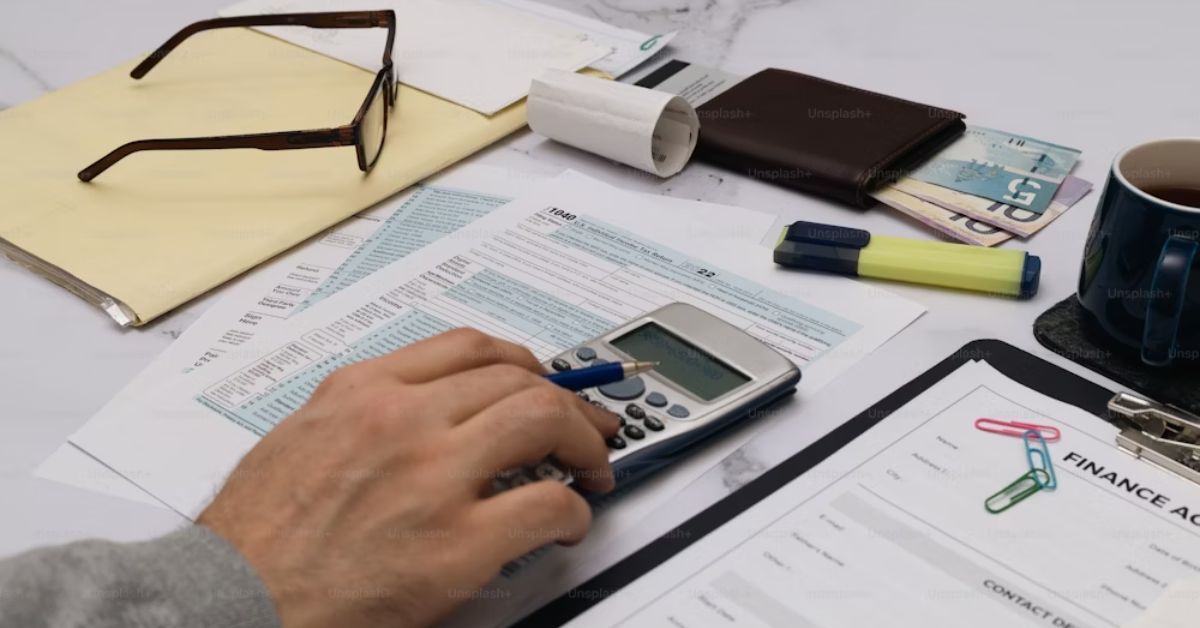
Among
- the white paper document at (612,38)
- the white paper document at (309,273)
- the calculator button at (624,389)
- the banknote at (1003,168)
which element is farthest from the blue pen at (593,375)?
the white paper document at (612,38)

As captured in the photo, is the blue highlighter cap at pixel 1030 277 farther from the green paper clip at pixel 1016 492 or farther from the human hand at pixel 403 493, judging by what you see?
the human hand at pixel 403 493

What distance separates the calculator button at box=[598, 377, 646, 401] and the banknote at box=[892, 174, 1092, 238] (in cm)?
29

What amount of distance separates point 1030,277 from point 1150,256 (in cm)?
10

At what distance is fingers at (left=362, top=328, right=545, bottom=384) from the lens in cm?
54

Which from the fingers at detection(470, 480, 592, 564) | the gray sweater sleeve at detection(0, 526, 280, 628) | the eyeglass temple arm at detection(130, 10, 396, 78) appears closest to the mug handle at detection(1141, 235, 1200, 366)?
the fingers at detection(470, 480, 592, 564)

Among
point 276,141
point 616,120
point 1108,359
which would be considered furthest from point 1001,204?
point 276,141

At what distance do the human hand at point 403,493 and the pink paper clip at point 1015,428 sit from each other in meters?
0.19

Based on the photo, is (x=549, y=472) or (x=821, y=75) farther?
(x=821, y=75)

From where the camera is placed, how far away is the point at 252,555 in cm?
47

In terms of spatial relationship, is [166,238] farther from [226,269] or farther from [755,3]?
[755,3]

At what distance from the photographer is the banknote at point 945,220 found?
711 millimetres

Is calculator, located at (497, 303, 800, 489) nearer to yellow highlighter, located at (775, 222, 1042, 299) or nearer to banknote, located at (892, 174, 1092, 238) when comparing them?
yellow highlighter, located at (775, 222, 1042, 299)

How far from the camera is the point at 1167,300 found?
55cm

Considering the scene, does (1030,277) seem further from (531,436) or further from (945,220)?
(531,436)
